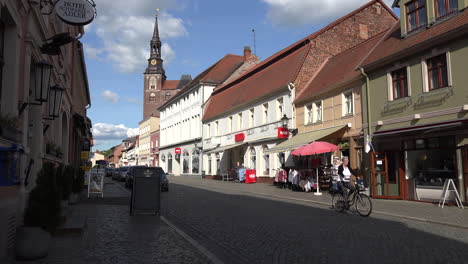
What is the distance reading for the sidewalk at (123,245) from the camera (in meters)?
6.91

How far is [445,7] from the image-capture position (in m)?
16.8

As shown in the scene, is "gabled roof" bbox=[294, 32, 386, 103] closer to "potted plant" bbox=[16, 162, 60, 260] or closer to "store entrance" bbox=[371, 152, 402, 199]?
"store entrance" bbox=[371, 152, 402, 199]

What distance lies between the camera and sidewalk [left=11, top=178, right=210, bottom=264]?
6.91m

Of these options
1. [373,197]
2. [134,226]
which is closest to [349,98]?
[373,197]

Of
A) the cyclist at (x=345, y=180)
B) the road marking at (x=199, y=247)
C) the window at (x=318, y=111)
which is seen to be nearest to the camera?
the road marking at (x=199, y=247)

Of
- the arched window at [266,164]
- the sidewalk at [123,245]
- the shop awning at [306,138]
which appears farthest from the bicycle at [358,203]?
the arched window at [266,164]

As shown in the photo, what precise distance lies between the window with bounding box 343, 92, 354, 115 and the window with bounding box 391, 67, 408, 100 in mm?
3642

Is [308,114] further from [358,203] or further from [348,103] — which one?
[358,203]

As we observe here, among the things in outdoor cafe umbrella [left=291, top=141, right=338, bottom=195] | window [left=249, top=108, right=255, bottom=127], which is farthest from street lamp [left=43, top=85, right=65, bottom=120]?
window [left=249, top=108, right=255, bottom=127]

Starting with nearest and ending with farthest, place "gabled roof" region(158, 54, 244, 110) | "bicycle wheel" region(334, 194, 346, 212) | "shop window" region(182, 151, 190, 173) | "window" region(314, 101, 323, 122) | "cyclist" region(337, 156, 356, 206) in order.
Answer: "cyclist" region(337, 156, 356, 206) < "bicycle wheel" region(334, 194, 346, 212) < "window" region(314, 101, 323, 122) < "gabled roof" region(158, 54, 244, 110) < "shop window" region(182, 151, 190, 173)

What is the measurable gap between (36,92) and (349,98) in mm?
17645

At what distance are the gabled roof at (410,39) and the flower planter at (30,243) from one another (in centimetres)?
1465

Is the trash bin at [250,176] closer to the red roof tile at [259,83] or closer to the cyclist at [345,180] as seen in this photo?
the red roof tile at [259,83]

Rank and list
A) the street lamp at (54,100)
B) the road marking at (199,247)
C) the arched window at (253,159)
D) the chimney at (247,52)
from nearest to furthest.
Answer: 1. the road marking at (199,247)
2. the street lamp at (54,100)
3. the arched window at (253,159)
4. the chimney at (247,52)
